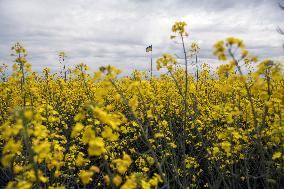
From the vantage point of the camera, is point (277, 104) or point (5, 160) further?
point (277, 104)

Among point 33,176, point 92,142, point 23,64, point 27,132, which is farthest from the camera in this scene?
point 23,64

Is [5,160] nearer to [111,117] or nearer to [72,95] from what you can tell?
[111,117]

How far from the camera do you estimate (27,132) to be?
2.98 m

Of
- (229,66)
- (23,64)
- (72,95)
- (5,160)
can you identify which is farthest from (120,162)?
(72,95)

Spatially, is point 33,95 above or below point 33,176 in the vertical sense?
above

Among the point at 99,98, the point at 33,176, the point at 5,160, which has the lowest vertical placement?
the point at 33,176

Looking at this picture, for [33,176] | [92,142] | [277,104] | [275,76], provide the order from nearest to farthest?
[92,142]
[33,176]
[275,76]
[277,104]

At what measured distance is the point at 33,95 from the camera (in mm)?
6426

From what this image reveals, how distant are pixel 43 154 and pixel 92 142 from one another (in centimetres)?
57

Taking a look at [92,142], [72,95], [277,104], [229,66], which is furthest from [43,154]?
[72,95]

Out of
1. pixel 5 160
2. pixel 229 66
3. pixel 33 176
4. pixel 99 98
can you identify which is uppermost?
pixel 229 66

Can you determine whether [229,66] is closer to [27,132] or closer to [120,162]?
[120,162]

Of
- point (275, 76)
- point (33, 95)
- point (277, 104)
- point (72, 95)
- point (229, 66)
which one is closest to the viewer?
point (275, 76)

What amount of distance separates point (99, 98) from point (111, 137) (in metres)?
0.59
